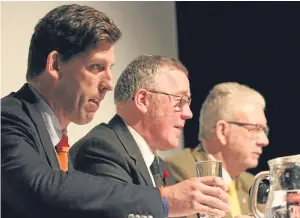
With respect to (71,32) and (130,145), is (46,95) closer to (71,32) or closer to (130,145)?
(71,32)

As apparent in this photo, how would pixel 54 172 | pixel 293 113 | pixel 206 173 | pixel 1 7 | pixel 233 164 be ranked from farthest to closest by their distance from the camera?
1. pixel 293 113
2. pixel 233 164
3. pixel 1 7
4. pixel 206 173
5. pixel 54 172

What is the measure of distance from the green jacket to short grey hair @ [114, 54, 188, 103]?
0.63 metres

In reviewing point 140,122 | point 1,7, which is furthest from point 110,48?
point 1,7

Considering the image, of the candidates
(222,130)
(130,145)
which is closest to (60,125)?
(130,145)

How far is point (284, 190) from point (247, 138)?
1590 millimetres

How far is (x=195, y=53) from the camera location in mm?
3787

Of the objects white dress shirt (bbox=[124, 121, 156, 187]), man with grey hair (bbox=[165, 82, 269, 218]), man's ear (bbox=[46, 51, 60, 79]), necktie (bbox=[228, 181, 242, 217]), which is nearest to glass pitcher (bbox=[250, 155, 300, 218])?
man's ear (bbox=[46, 51, 60, 79])

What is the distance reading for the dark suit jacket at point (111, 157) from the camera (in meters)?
1.93

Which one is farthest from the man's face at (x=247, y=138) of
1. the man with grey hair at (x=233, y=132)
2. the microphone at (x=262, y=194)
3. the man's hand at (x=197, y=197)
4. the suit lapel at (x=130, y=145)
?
the man's hand at (x=197, y=197)

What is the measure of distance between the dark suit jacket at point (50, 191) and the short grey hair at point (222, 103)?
1.64m

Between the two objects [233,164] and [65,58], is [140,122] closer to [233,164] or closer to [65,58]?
[65,58]

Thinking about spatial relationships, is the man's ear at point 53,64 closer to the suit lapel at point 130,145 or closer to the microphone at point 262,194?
the suit lapel at point 130,145

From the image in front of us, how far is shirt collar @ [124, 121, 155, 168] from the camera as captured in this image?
2.17m

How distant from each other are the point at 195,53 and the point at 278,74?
488mm
